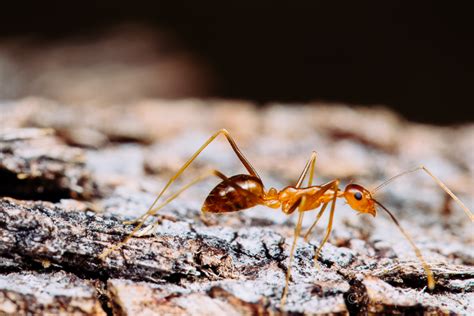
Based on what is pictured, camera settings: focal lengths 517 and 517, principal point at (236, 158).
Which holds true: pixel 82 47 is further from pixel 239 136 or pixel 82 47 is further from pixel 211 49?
pixel 239 136

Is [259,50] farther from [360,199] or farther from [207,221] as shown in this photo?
[207,221]

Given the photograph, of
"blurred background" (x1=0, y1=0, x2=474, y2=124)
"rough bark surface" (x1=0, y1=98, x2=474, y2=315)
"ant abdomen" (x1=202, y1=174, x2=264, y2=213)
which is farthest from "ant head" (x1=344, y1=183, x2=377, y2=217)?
"blurred background" (x1=0, y1=0, x2=474, y2=124)

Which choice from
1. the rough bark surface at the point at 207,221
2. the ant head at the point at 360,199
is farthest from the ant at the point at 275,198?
the rough bark surface at the point at 207,221

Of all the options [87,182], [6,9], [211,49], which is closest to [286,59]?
[211,49]

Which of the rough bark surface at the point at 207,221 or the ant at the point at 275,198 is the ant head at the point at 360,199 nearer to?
the ant at the point at 275,198

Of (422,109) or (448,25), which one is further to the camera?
(448,25)
